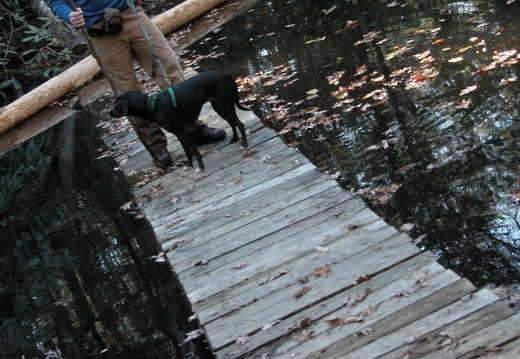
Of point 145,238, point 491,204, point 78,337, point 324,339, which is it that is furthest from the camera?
point 145,238

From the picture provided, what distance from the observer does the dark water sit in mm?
4750

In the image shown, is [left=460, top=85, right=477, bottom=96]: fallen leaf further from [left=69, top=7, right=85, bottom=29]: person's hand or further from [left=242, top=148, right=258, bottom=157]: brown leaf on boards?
[left=69, top=7, right=85, bottom=29]: person's hand

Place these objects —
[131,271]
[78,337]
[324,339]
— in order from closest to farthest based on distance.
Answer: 1. [324,339]
2. [78,337]
3. [131,271]

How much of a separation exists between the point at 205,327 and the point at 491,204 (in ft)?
7.06

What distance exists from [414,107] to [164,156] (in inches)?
96.7

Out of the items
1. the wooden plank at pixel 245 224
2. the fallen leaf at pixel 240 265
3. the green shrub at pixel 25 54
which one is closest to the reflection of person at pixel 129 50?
the wooden plank at pixel 245 224

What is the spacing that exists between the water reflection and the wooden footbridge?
35 cm

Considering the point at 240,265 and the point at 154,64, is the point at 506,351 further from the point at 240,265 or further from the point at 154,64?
the point at 154,64

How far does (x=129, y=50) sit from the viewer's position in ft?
21.7

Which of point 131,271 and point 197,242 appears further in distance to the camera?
point 131,271

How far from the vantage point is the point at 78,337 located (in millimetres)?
5102

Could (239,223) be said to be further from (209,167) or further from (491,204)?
(491,204)

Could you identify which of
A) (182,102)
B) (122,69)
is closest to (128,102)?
(182,102)

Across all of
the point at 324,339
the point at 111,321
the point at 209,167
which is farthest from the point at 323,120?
the point at 324,339
